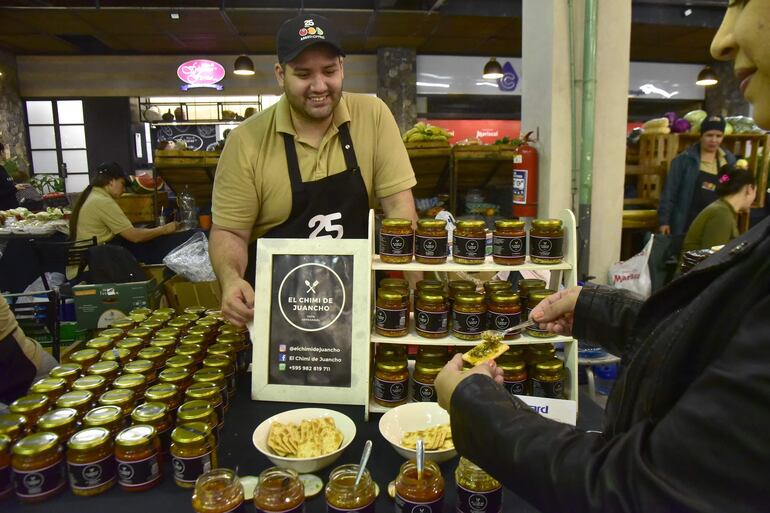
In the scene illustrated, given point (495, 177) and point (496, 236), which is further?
point (495, 177)

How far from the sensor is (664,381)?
2.48 ft

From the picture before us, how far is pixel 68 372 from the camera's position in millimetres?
1643

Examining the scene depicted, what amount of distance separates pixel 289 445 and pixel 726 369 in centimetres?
105

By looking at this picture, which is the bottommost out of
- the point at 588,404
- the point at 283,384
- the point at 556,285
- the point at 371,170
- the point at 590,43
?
the point at 588,404

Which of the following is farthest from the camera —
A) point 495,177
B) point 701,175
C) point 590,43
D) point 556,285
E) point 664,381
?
point 495,177

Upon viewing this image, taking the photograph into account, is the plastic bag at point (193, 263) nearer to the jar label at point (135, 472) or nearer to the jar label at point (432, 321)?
the jar label at point (432, 321)

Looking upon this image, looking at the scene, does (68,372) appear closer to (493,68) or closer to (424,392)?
(424,392)

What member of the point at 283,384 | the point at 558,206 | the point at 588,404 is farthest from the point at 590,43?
the point at 283,384

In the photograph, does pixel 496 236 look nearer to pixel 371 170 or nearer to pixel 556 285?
pixel 556 285

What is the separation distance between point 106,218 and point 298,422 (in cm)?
447

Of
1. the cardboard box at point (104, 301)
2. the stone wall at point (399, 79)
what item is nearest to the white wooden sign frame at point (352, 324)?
the cardboard box at point (104, 301)

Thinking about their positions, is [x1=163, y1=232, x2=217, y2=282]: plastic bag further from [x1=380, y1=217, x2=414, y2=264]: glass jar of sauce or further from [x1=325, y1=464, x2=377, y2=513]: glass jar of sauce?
[x1=325, y1=464, x2=377, y2=513]: glass jar of sauce

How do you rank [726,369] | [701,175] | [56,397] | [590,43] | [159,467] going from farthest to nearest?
[701,175], [590,43], [56,397], [159,467], [726,369]

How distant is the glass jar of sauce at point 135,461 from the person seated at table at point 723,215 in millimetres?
4733
